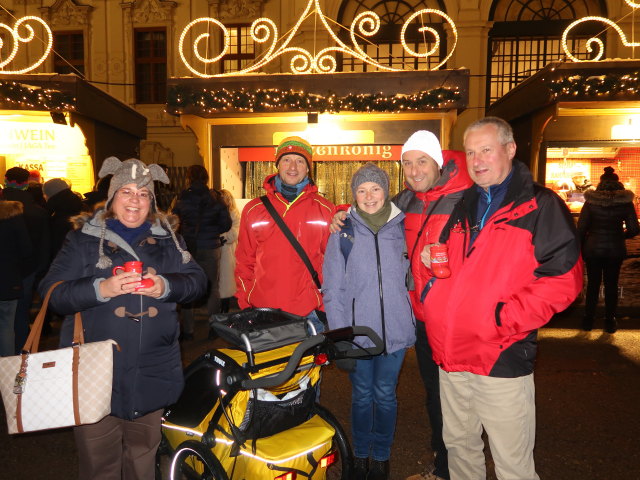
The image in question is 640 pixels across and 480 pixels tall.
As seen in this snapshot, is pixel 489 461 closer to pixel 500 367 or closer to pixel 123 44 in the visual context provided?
pixel 500 367

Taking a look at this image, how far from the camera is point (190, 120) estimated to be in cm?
919

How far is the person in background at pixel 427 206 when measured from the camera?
307cm

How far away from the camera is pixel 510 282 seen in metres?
2.49

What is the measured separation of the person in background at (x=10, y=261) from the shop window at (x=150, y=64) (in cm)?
1398

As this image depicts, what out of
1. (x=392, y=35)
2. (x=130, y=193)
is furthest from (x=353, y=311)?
(x=392, y=35)

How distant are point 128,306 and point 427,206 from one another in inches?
72.0

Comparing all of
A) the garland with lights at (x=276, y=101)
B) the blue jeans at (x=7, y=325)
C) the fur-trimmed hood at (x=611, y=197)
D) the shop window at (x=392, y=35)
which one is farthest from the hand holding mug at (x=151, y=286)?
the shop window at (x=392, y=35)

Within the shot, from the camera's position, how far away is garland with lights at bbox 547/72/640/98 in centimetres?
825

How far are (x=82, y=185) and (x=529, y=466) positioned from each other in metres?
10.8

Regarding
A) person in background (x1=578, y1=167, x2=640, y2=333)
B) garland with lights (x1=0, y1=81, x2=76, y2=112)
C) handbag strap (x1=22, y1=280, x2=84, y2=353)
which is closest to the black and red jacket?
handbag strap (x1=22, y1=280, x2=84, y2=353)

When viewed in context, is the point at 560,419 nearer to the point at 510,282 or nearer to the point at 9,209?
the point at 510,282

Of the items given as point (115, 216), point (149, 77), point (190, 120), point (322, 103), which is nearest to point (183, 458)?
point (115, 216)

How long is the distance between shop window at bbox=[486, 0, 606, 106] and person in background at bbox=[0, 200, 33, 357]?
48.6 ft

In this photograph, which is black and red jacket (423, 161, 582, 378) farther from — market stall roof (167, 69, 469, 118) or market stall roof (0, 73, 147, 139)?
market stall roof (0, 73, 147, 139)
